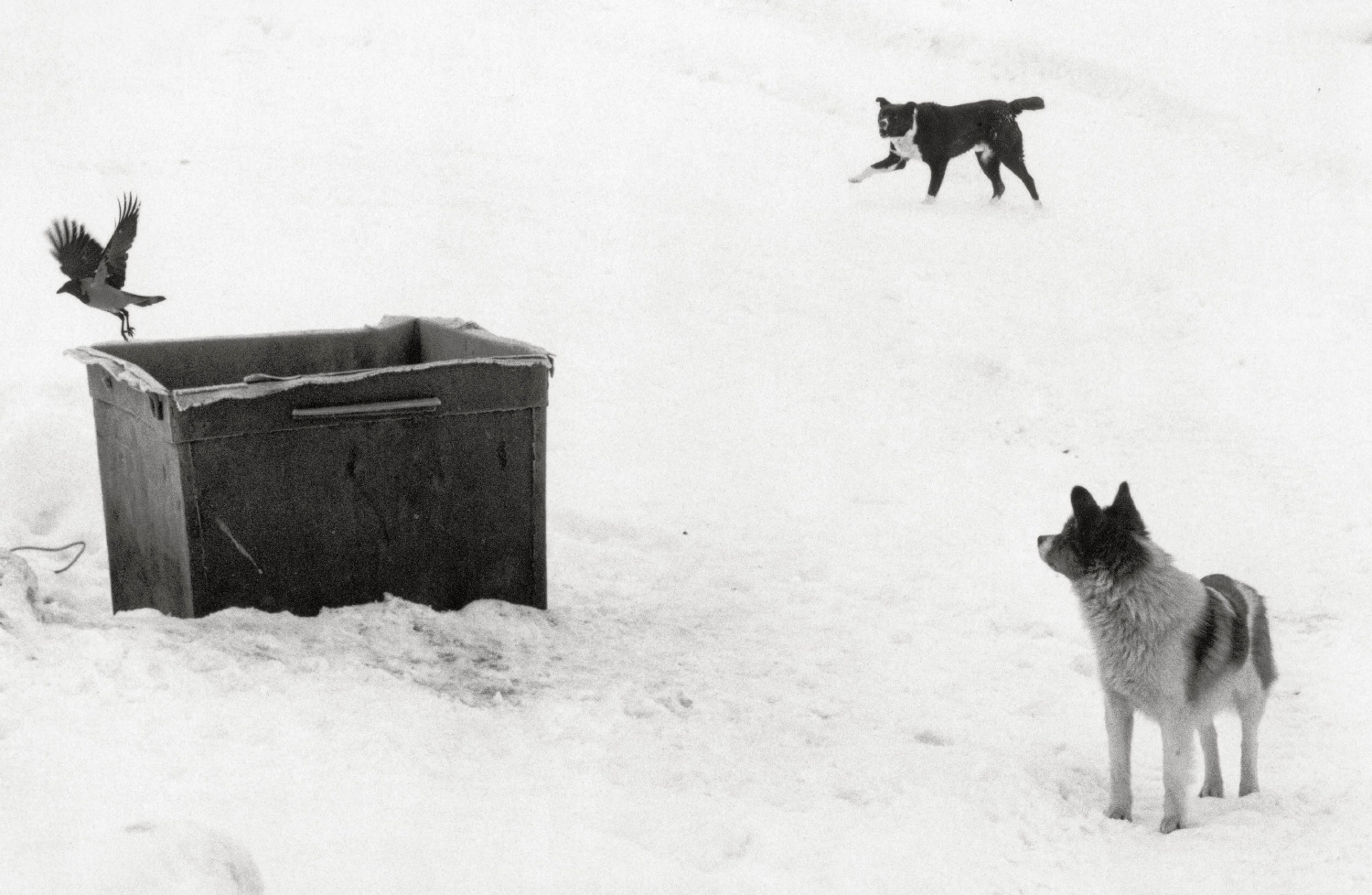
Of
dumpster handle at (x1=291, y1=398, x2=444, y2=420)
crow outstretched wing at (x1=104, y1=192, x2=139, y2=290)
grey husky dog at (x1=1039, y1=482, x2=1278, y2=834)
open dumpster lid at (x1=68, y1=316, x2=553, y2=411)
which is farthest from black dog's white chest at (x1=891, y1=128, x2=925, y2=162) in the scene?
grey husky dog at (x1=1039, y1=482, x2=1278, y2=834)

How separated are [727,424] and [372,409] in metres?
3.64

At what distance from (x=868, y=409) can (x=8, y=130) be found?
7.35 metres

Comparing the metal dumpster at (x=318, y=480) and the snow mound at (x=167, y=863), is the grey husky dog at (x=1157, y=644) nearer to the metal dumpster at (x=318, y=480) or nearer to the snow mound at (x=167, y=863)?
the metal dumpster at (x=318, y=480)

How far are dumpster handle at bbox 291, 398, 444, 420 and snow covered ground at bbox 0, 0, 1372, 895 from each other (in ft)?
2.36

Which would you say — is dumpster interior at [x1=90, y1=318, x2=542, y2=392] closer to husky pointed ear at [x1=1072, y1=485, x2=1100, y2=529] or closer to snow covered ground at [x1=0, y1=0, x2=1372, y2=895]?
snow covered ground at [x1=0, y1=0, x2=1372, y2=895]

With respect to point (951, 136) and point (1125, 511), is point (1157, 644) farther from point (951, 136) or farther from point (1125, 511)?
point (951, 136)

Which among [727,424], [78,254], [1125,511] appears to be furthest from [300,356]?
[1125,511]

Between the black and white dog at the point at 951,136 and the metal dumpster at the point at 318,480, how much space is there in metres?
7.38

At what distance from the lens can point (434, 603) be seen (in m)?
4.99

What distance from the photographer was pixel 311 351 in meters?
5.60

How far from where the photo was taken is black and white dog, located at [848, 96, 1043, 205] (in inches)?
464

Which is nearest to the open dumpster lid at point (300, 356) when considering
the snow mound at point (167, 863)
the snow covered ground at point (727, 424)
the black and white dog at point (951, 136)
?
the snow covered ground at point (727, 424)

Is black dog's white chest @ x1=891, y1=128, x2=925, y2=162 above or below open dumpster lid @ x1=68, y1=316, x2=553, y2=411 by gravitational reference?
above

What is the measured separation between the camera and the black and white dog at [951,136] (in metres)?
11.8
